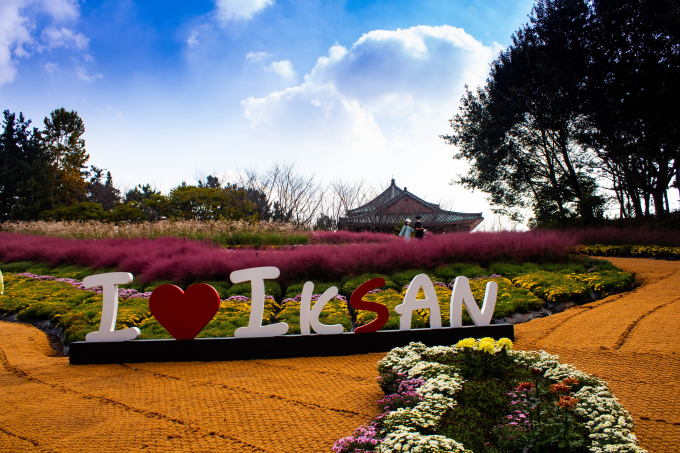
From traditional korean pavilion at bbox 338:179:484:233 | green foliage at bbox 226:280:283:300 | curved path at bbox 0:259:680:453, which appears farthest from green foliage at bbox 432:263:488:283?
traditional korean pavilion at bbox 338:179:484:233

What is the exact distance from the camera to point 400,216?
2114 centimetres

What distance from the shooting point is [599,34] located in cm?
1386

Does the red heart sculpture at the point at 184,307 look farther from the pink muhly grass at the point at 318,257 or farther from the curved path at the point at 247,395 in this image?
the pink muhly grass at the point at 318,257

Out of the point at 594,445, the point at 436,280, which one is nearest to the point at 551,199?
the point at 436,280

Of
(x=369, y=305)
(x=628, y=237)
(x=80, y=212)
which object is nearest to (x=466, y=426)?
(x=369, y=305)

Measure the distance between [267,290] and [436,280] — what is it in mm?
2940

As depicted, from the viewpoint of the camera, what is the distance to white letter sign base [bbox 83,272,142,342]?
377 centimetres

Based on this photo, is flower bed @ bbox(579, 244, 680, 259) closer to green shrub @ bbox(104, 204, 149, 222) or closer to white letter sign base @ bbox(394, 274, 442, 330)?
white letter sign base @ bbox(394, 274, 442, 330)

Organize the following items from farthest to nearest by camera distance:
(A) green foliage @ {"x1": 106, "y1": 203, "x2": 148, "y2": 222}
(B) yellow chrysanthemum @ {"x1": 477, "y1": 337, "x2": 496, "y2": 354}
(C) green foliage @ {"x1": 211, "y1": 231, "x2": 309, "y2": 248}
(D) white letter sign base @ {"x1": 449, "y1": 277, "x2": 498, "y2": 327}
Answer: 1. (A) green foliage @ {"x1": 106, "y1": 203, "x2": 148, "y2": 222}
2. (C) green foliage @ {"x1": 211, "y1": 231, "x2": 309, "y2": 248}
3. (D) white letter sign base @ {"x1": 449, "y1": 277, "x2": 498, "y2": 327}
4. (B) yellow chrysanthemum @ {"x1": 477, "y1": 337, "x2": 496, "y2": 354}

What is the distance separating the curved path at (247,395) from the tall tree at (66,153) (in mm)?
27996

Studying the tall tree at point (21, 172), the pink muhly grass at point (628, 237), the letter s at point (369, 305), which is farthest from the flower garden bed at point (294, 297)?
the tall tree at point (21, 172)

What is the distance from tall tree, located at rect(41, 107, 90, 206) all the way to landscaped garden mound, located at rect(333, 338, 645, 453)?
31.1m

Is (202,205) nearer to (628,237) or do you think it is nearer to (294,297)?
(294,297)

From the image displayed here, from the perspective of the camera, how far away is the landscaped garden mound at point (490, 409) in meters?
1.75
